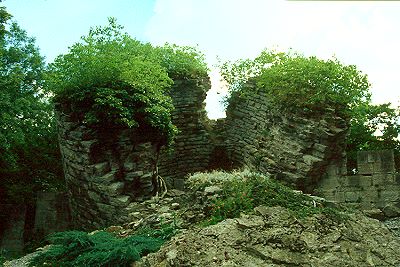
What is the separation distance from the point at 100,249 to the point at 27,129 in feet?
32.8

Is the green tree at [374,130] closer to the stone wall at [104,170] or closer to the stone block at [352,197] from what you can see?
the stone block at [352,197]

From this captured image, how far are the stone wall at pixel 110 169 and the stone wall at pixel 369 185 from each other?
4.97 meters

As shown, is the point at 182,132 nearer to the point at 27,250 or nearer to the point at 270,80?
the point at 270,80

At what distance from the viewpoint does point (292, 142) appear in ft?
49.9

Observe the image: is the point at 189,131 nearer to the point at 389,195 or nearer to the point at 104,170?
the point at 104,170

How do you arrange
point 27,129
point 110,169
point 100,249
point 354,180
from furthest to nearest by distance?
point 27,129 < point 354,180 < point 110,169 < point 100,249

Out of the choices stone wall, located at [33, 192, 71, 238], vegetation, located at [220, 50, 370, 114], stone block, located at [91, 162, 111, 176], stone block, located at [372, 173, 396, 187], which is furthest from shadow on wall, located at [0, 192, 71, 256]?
stone block, located at [372, 173, 396, 187]

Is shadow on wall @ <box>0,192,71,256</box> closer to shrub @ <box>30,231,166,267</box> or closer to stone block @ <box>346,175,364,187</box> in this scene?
shrub @ <box>30,231,166,267</box>

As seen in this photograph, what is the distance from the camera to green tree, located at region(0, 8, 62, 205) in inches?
699

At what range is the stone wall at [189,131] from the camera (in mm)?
17750

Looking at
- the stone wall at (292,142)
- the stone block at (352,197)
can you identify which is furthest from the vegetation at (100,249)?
the stone block at (352,197)

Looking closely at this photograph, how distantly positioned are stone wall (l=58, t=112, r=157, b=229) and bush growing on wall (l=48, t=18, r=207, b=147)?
0.37m

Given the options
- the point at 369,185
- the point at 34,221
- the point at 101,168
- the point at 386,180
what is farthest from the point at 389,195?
the point at 34,221

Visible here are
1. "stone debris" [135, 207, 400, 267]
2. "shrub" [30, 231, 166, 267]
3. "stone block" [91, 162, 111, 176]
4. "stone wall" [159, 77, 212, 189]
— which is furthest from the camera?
"stone wall" [159, 77, 212, 189]
